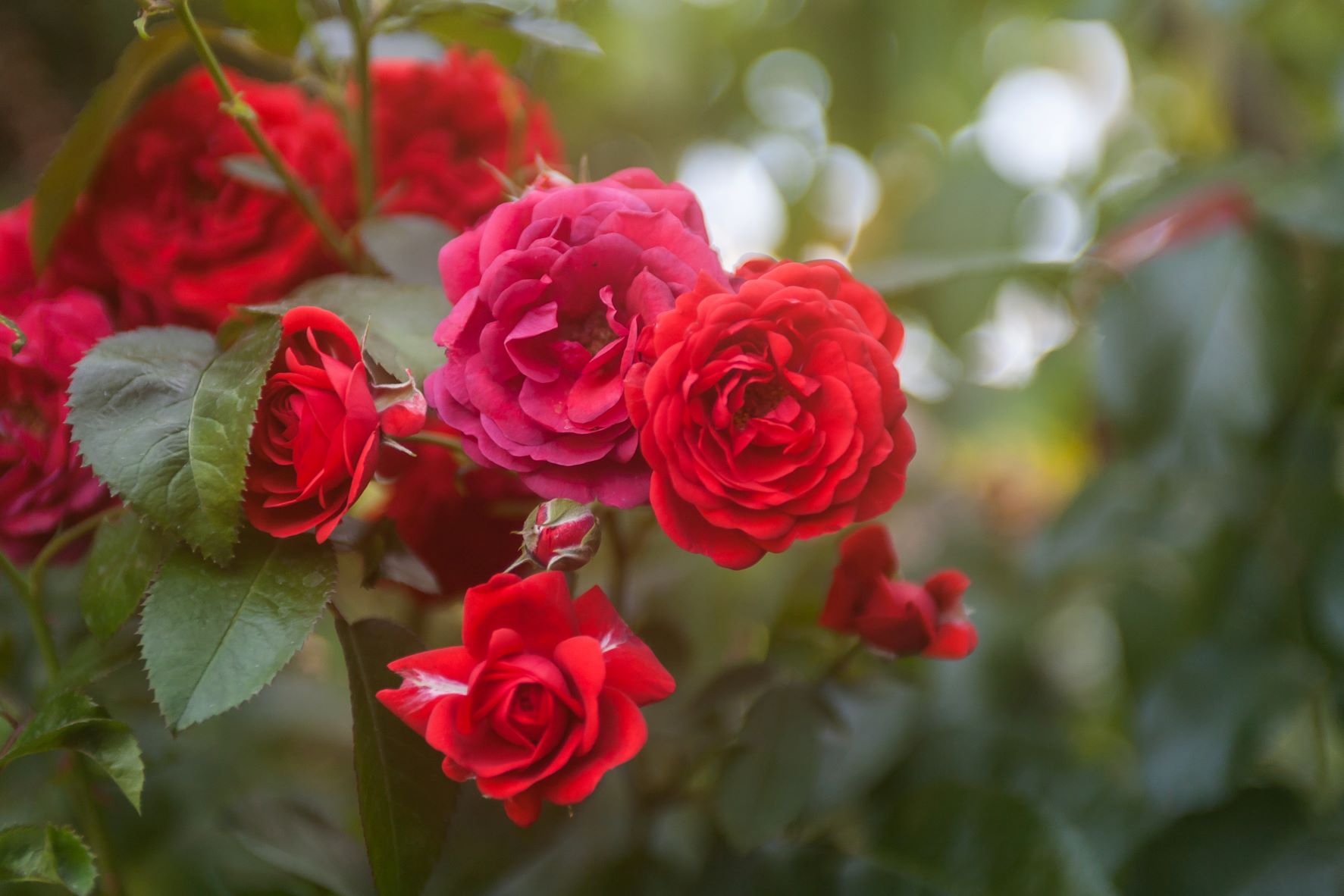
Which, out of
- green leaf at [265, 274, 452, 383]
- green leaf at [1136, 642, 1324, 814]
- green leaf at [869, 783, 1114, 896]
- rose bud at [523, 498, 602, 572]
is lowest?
green leaf at [1136, 642, 1324, 814]

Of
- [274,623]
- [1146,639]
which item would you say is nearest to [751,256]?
[274,623]

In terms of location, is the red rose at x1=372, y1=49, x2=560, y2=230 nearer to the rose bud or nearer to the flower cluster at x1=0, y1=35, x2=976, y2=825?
the flower cluster at x1=0, y1=35, x2=976, y2=825

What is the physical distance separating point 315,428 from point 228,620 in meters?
0.07

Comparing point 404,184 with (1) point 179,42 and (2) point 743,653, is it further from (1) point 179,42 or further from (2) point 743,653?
(2) point 743,653

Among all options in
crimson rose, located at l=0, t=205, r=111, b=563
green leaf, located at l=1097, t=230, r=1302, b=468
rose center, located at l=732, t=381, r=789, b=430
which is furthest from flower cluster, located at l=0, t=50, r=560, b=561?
green leaf, located at l=1097, t=230, r=1302, b=468

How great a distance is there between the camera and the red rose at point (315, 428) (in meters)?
0.27

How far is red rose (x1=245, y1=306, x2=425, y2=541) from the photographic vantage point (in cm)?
27

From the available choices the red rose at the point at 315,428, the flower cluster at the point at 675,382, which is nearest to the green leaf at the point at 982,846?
the flower cluster at the point at 675,382

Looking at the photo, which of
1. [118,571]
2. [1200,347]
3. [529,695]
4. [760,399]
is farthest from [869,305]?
[1200,347]

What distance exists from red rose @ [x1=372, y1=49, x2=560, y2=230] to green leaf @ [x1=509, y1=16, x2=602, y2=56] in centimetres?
9

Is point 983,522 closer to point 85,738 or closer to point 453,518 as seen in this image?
point 453,518

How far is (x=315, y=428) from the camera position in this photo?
0.28 m

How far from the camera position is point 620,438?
28cm

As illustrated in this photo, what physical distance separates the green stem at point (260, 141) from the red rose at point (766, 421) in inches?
7.7
